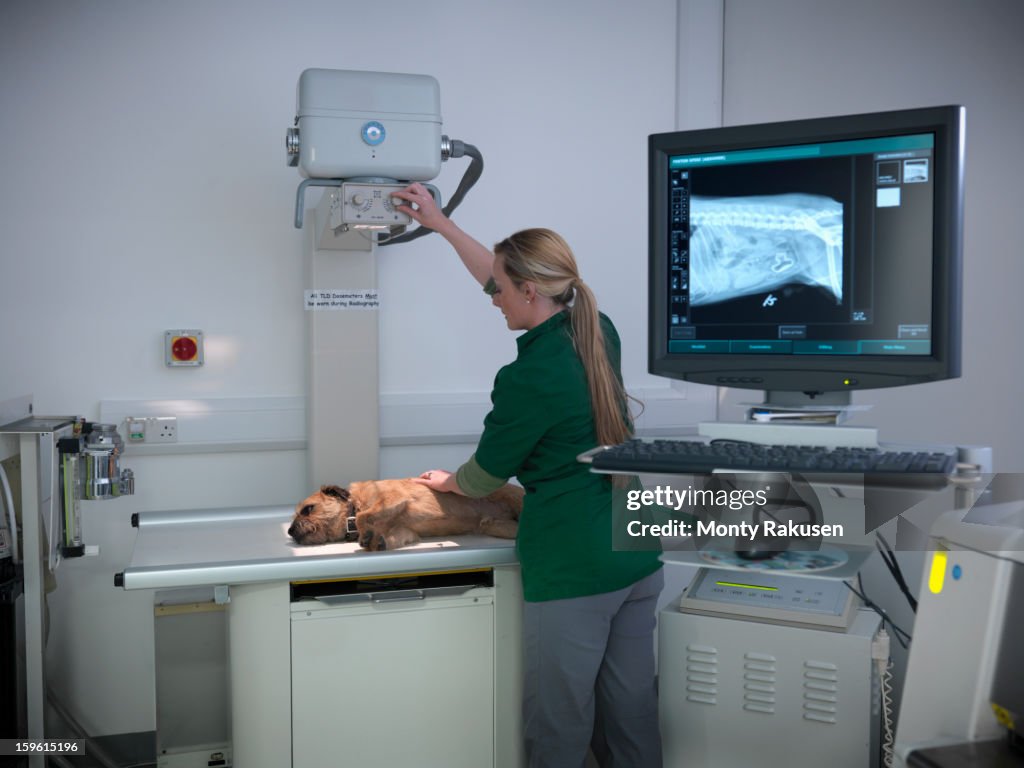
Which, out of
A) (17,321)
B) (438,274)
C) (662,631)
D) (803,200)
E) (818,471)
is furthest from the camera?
(438,274)

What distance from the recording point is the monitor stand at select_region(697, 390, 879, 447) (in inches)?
57.6

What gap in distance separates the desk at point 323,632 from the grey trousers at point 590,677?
0.39 ft

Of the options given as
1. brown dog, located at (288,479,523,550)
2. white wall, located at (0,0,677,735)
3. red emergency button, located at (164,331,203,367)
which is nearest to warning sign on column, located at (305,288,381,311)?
white wall, located at (0,0,677,735)

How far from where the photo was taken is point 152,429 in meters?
2.62

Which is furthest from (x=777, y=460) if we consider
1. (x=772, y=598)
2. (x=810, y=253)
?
(x=772, y=598)

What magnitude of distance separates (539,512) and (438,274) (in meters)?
1.14

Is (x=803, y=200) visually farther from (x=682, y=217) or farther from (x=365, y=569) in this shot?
(x=365, y=569)

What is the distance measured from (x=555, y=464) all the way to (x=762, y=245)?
0.59 meters

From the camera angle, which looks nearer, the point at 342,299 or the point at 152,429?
the point at 342,299

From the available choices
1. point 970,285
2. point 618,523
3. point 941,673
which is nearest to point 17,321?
point 618,523

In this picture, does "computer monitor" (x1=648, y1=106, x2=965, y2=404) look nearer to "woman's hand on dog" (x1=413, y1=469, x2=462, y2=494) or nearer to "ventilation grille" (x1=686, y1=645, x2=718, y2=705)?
"ventilation grille" (x1=686, y1=645, x2=718, y2=705)

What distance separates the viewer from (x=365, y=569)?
199 centimetres

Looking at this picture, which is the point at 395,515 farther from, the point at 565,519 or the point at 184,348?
the point at 184,348

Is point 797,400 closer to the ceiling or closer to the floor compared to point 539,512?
closer to the ceiling
